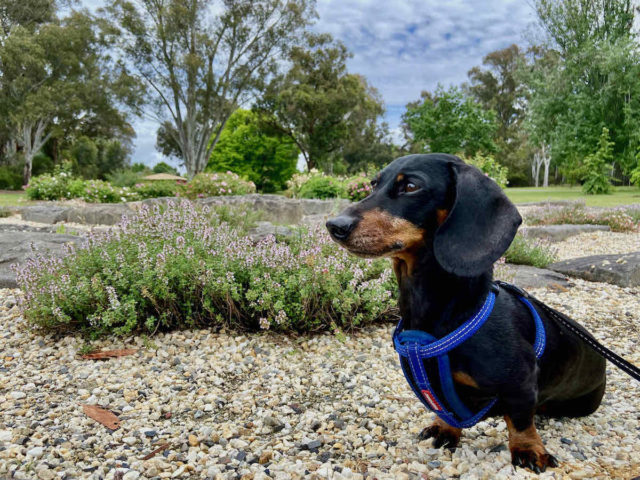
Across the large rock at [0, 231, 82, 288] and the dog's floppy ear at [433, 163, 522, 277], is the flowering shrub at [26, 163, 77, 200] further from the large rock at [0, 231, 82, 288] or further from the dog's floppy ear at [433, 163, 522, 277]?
the dog's floppy ear at [433, 163, 522, 277]

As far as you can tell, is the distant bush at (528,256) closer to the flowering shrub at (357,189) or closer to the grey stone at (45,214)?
the flowering shrub at (357,189)

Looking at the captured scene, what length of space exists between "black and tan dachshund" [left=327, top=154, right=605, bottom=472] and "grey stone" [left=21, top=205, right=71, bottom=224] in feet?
39.1

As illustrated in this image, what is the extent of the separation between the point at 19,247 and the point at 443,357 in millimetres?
6225

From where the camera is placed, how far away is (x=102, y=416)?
252 cm

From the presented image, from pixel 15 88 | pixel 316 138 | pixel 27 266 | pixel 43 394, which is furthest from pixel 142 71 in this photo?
pixel 43 394

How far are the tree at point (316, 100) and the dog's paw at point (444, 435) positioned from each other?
32.8m

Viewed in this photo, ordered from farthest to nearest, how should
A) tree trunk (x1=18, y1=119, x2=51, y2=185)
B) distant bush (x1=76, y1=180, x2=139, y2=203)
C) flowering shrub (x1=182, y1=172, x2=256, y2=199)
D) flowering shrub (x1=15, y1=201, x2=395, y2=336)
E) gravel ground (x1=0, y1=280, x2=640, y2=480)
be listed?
1. tree trunk (x1=18, y1=119, x2=51, y2=185)
2. distant bush (x1=76, y1=180, x2=139, y2=203)
3. flowering shrub (x1=182, y1=172, x2=256, y2=199)
4. flowering shrub (x1=15, y1=201, x2=395, y2=336)
5. gravel ground (x1=0, y1=280, x2=640, y2=480)

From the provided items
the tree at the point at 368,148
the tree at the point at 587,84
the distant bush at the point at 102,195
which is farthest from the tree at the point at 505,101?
the distant bush at the point at 102,195

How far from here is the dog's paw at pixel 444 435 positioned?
2.12m

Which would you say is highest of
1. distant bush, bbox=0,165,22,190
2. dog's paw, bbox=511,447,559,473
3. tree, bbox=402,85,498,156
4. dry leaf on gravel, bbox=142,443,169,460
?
tree, bbox=402,85,498,156

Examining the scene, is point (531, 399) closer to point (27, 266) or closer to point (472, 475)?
point (472, 475)

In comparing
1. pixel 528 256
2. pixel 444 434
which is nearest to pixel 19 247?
pixel 444 434

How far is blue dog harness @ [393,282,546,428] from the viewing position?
1.63 m

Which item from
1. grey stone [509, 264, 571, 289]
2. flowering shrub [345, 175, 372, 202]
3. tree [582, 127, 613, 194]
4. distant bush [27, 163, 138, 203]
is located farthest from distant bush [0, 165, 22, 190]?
tree [582, 127, 613, 194]
